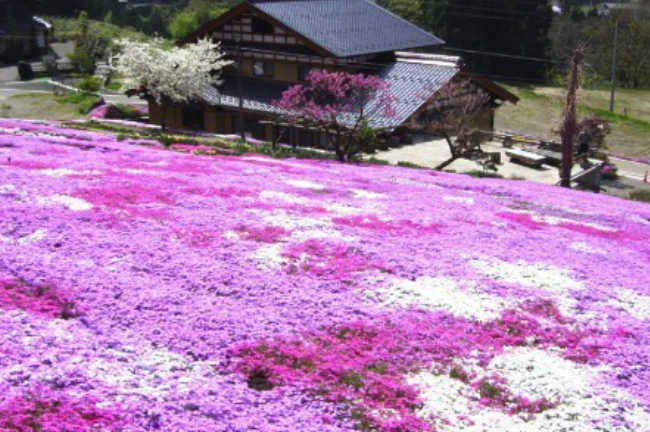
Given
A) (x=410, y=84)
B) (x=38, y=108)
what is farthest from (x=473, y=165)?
(x=38, y=108)

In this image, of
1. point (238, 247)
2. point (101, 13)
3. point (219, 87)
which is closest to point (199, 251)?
point (238, 247)

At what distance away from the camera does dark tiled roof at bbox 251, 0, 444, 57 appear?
56375mm

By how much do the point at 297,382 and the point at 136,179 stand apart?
11.9m

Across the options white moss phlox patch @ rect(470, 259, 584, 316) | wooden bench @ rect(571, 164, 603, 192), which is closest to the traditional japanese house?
wooden bench @ rect(571, 164, 603, 192)

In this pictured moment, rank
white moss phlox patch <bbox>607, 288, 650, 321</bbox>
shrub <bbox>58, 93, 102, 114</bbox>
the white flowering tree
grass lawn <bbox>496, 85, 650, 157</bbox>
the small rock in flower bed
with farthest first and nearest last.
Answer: grass lawn <bbox>496, 85, 650, 157</bbox> → shrub <bbox>58, 93, 102, 114</bbox> → the white flowering tree → white moss phlox patch <bbox>607, 288, 650, 321</bbox> → the small rock in flower bed

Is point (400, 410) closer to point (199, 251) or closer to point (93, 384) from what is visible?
point (93, 384)

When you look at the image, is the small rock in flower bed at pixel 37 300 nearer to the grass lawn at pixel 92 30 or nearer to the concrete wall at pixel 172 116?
the concrete wall at pixel 172 116

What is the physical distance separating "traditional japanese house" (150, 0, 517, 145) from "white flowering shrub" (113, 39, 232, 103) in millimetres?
1938

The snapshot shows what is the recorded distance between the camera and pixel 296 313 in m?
12.5

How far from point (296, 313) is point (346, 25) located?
168ft

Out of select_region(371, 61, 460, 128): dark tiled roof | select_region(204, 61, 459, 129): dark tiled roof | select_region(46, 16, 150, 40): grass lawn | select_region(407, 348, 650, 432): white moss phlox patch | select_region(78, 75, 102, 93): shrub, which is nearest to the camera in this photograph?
select_region(407, 348, 650, 432): white moss phlox patch

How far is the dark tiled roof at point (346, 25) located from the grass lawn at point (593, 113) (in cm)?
1499

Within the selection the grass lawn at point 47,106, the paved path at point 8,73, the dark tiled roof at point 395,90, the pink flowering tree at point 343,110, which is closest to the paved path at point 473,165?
the dark tiled roof at point 395,90

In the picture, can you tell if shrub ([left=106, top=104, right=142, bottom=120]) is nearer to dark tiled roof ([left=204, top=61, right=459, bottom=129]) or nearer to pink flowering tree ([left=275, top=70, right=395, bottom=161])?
dark tiled roof ([left=204, top=61, right=459, bottom=129])
